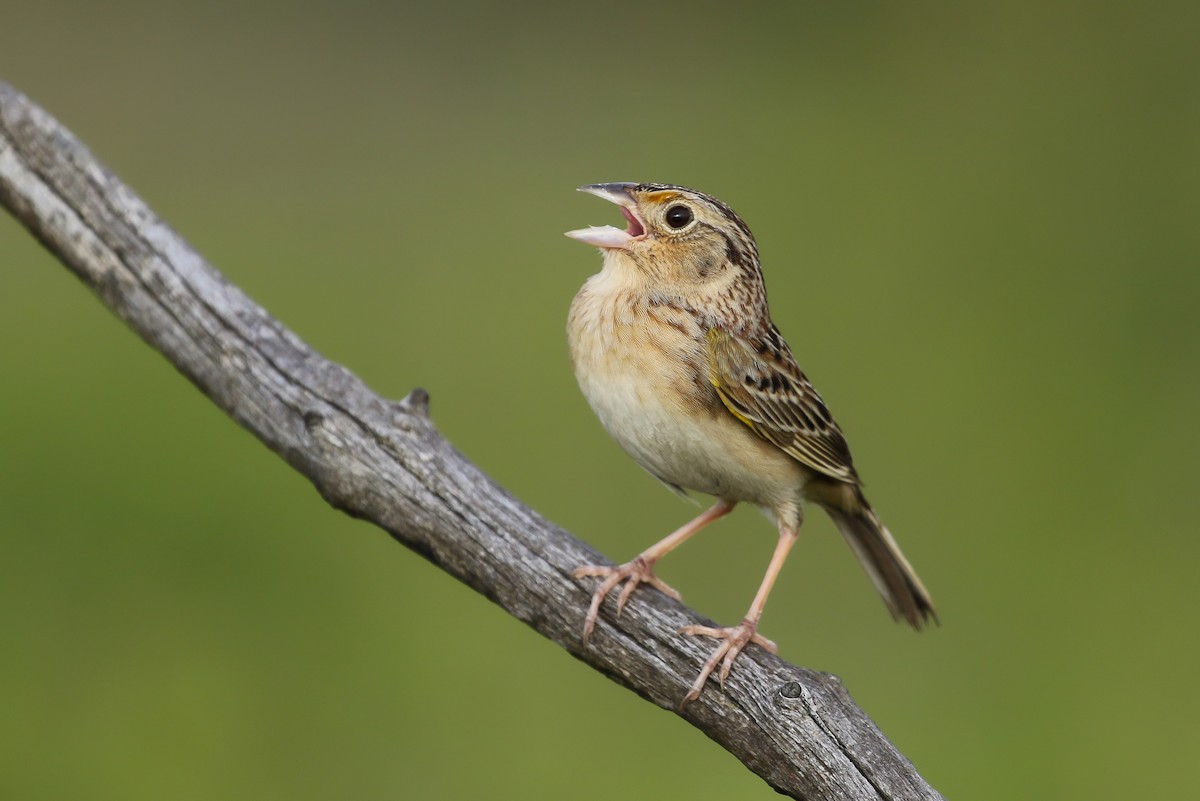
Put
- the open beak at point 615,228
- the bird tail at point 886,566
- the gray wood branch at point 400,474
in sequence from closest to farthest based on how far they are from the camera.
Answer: the gray wood branch at point 400,474 → the open beak at point 615,228 → the bird tail at point 886,566

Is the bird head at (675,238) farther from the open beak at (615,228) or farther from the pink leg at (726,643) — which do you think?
the pink leg at (726,643)

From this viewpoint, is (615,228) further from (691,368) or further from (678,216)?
(691,368)

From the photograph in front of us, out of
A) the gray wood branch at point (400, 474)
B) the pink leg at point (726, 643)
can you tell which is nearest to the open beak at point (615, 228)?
the gray wood branch at point (400, 474)

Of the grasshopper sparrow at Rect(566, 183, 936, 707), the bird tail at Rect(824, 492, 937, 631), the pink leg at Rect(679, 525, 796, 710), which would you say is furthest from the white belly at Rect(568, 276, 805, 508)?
the bird tail at Rect(824, 492, 937, 631)

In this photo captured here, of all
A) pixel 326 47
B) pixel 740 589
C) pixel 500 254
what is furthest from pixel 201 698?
pixel 326 47

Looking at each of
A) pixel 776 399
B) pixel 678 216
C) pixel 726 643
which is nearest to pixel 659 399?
pixel 776 399

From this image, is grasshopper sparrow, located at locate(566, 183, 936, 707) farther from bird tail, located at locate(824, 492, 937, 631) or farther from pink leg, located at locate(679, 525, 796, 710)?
bird tail, located at locate(824, 492, 937, 631)
